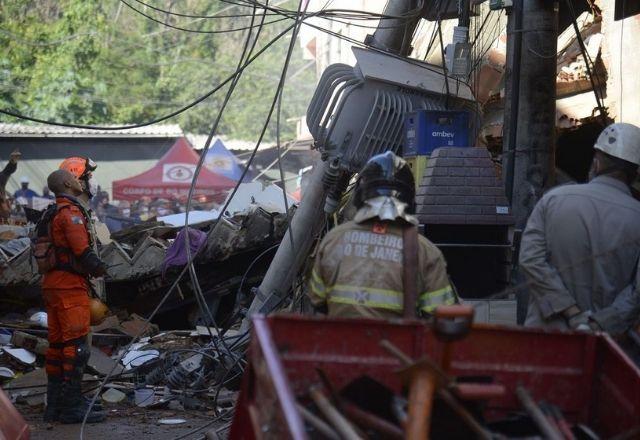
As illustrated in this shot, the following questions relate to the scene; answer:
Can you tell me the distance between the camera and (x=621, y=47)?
37.3ft

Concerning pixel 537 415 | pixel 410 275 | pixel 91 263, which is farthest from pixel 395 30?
pixel 537 415

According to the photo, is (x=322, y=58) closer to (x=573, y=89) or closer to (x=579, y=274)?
(x=573, y=89)

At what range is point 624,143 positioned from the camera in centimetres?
534

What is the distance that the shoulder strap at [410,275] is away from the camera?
4.68 meters

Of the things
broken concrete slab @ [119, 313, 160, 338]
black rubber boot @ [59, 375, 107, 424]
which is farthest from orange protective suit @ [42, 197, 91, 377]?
broken concrete slab @ [119, 313, 160, 338]

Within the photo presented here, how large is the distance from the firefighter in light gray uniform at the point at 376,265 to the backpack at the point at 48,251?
3501 millimetres

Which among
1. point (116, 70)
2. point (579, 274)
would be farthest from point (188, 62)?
point (579, 274)

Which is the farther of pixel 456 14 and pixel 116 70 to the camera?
pixel 116 70

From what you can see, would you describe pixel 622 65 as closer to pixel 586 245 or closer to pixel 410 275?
pixel 586 245

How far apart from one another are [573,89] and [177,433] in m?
7.28

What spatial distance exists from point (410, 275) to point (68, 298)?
3970 millimetres

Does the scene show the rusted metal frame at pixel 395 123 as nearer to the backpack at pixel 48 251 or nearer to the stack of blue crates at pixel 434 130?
the stack of blue crates at pixel 434 130

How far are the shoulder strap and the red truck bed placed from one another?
2.28ft

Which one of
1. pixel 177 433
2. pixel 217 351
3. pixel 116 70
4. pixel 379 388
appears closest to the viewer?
pixel 379 388
